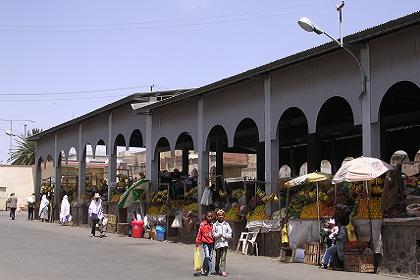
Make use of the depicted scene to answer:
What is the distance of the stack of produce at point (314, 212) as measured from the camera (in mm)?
17078

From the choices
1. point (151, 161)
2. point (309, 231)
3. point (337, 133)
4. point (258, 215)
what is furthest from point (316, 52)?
point (337, 133)

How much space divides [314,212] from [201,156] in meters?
7.64

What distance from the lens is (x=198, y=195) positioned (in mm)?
24188

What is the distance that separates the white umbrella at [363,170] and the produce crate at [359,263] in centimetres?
199

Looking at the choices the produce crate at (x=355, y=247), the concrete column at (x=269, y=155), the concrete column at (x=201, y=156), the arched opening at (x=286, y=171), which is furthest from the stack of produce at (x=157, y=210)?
the arched opening at (x=286, y=171)

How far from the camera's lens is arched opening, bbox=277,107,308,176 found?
2636 cm

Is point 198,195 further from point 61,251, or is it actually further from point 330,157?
point 330,157

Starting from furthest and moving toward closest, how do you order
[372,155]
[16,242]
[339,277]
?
[16,242], [372,155], [339,277]

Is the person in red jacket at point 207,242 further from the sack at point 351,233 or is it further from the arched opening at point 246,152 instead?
the arched opening at point 246,152

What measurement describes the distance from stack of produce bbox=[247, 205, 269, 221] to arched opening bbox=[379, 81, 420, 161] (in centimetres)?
494

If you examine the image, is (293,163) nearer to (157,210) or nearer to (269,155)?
(157,210)

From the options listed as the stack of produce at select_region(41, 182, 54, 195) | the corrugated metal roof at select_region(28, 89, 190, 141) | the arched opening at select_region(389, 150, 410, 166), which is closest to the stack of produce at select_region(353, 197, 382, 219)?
the corrugated metal roof at select_region(28, 89, 190, 141)

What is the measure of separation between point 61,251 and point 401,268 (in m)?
10.9

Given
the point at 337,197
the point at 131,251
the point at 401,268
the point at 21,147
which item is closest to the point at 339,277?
the point at 401,268
